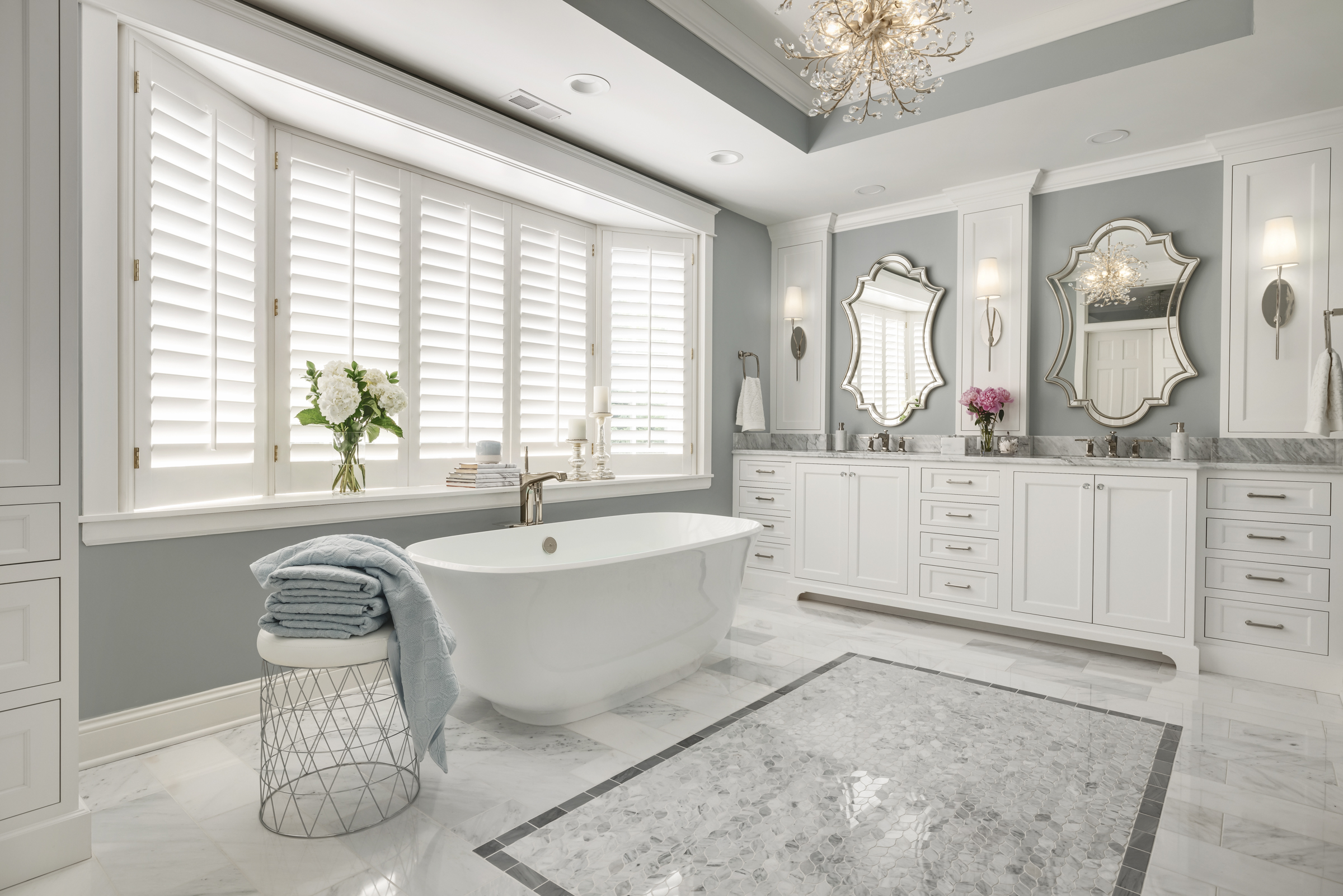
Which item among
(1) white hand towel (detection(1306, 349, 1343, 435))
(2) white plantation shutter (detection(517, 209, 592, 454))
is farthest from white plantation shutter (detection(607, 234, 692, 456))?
(1) white hand towel (detection(1306, 349, 1343, 435))

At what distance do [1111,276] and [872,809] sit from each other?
127 inches

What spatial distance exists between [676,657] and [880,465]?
1.94 m

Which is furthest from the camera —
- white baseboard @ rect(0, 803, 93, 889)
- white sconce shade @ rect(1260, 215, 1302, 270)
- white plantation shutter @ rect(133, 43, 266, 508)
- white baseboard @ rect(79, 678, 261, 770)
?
white sconce shade @ rect(1260, 215, 1302, 270)

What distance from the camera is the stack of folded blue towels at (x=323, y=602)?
1.82m

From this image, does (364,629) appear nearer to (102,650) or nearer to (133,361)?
(102,650)

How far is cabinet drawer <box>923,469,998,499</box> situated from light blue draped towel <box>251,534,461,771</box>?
115 inches

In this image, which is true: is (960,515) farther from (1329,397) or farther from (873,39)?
(873,39)

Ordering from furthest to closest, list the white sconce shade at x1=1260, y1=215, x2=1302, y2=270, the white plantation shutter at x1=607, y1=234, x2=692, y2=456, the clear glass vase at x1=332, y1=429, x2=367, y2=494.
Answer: the white plantation shutter at x1=607, y1=234, x2=692, y2=456
the white sconce shade at x1=1260, y1=215, x2=1302, y2=270
the clear glass vase at x1=332, y1=429, x2=367, y2=494

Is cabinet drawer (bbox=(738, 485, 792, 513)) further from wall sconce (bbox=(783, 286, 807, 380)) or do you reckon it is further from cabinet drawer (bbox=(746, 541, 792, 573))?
wall sconce (bbox=(783, 286, 807, 380))

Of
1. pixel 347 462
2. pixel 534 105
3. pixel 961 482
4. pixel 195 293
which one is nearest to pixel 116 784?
pixel 347 462

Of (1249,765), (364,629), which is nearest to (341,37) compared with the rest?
(364,629)

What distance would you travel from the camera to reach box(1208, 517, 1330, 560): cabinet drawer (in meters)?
2.98

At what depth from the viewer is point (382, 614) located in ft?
6.14

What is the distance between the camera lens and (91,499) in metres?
2.11
